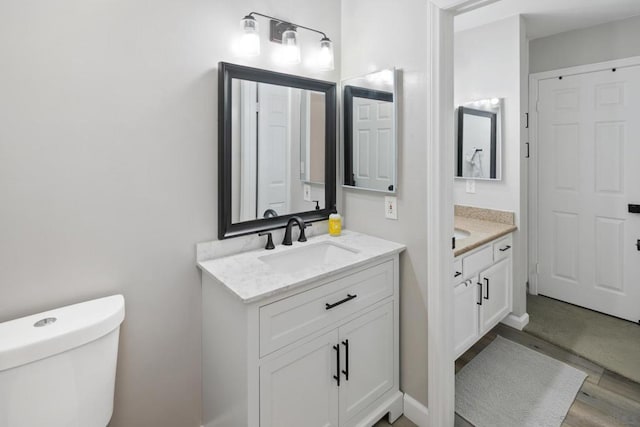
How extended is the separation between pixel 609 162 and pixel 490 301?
1652 millimetres

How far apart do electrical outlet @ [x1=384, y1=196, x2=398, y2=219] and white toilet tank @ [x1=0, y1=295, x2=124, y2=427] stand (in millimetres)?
1314

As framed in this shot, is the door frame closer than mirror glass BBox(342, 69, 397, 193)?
No

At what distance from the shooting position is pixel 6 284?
1.17m

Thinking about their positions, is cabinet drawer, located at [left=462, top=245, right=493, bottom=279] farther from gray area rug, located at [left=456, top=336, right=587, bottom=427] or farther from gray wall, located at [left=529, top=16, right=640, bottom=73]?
gray wall, located at [left=529, top=16, right=640, bottom=73]

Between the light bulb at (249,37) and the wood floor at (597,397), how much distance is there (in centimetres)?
213

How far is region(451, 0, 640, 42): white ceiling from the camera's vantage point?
243 cm

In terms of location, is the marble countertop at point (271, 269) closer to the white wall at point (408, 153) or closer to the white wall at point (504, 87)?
the white wall at point (408, 153)

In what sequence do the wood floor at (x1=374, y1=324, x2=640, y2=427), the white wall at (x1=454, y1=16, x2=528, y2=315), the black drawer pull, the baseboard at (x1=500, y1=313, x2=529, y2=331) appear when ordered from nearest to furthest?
the black drawer pull
the wood floor at (x1=374, y1=324, x2=640, y2=427)
the white wall at (x1=454, y1=16, x2=528, y2=315)
the baseboard at (x1=500, y1=313, x2=529, y2=331)

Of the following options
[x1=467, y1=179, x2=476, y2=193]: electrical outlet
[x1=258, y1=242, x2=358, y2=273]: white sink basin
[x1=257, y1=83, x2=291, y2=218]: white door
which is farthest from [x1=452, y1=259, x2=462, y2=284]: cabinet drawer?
[x1=467, y1=179, x2=476, y2=193]: electrical outlet

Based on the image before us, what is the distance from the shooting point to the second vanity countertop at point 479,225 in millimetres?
2166

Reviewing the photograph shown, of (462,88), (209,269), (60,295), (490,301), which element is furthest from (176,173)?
(462,88)

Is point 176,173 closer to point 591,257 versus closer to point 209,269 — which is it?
point 209,269

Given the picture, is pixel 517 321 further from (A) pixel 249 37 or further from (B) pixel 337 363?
(A) pixel 249 37

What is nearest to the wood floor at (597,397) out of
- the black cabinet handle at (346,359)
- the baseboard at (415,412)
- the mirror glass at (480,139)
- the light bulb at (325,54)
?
the baseboard at (415,412)
